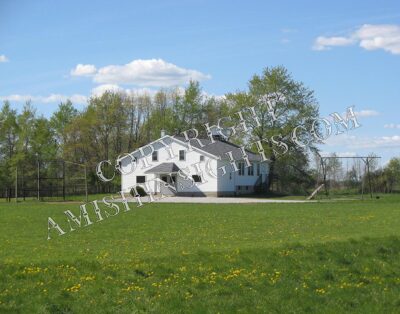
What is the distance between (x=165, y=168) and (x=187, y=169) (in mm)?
2491

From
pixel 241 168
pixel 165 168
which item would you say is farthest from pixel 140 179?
pixel 241 168

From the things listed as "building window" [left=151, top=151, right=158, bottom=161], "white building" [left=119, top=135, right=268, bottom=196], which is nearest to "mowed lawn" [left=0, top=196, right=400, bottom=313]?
"white building" [left=119, top=135, right=268, bottom=196]

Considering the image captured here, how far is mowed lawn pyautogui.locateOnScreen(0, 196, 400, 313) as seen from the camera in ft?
37.0

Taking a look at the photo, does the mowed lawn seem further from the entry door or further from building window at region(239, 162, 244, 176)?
building window at region(239, 162, 244, 176)

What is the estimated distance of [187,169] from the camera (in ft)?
214

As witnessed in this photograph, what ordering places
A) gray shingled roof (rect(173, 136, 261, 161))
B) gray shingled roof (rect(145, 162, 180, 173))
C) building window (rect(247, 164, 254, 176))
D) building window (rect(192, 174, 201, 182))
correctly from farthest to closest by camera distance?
building window (rect(247, 164, 254, 176)), gray shingled roof (rect(173, 136, 261, 161)), building window (rect(192, 174, 201, 182)), gray shingled roof (rect(145, 162, 180, 173))

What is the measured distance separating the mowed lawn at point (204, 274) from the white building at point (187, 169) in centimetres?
4430

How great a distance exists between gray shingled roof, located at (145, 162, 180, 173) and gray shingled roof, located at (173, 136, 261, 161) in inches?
123

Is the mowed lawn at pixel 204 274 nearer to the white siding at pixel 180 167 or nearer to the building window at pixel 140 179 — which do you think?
the white siding at pixel 180 167

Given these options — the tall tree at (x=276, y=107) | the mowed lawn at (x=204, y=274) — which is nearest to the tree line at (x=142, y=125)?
the tall tree at (x=276, y=107)

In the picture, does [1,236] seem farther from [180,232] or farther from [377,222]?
[377,222]

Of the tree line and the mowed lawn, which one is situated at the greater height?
the tree line

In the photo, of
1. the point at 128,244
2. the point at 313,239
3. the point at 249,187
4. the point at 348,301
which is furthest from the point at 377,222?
the point at 249,187

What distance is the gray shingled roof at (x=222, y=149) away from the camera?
2569 inches
